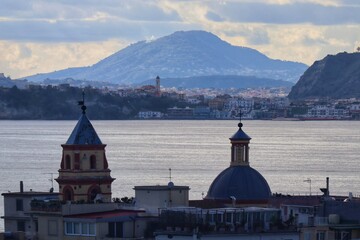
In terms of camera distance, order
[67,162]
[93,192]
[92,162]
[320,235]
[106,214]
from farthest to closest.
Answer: [67,162] → [92,162] → [93,192] → [106,214] → [320,235]

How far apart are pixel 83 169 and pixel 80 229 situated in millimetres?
4608

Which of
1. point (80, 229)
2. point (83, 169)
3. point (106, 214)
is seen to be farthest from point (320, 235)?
point (83, 169)

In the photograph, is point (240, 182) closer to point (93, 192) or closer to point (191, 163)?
point (93, 192)

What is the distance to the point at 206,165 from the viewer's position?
3484 inches

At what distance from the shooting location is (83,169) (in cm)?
3083

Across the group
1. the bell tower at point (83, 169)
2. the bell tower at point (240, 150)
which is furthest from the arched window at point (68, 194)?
the bell tower at point (240, 150)

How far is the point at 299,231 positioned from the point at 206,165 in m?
62.3

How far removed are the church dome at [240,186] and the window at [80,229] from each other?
709 centimetres

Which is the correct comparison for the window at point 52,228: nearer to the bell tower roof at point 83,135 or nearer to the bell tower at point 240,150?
the bell tower roof at point 83,135

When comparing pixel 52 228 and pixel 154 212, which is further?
pixel 154 212

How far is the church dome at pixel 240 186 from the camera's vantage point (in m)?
33.3

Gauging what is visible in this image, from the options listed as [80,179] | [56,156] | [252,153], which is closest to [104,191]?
[80,179]

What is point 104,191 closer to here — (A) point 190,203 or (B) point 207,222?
(A) point 190,203

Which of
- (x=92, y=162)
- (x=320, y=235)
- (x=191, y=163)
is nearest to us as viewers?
(x=320, y=235)
